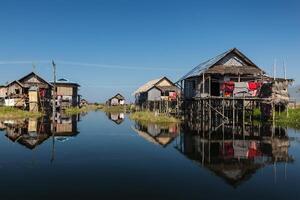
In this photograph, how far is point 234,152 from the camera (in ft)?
54.0

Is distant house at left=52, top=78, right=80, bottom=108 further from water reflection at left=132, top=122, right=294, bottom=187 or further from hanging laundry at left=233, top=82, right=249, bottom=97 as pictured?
water reflection at left=132, top=122, right=294, bottom=187

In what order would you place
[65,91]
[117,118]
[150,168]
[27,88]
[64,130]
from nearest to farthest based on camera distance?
[150,168], [64,130], [117,118], [27,88], [65,91]

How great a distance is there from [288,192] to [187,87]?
27.7 metres

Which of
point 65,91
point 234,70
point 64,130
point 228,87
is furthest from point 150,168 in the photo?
point 65,91

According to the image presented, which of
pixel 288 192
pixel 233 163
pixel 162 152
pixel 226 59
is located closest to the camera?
pixel 288 192

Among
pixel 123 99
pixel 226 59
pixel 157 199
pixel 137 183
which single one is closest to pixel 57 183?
pixel 137 183

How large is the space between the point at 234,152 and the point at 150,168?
5.20m

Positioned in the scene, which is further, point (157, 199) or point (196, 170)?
point (196, 170)

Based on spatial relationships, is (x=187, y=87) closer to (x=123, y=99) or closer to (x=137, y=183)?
(x=137, y=183)

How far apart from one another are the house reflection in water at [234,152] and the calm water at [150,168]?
0.03 meters

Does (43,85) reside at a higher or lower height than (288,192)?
higher

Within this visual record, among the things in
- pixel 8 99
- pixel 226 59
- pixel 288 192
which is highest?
pixel 226 59

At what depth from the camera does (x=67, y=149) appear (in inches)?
684

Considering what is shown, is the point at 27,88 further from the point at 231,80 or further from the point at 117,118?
the point at 231,80
